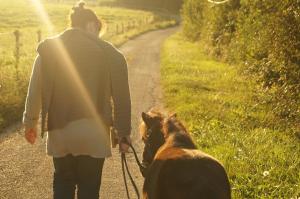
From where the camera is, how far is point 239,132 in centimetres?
888

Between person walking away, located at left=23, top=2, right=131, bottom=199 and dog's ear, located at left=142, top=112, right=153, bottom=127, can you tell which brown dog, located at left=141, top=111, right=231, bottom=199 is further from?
person walking away, located at left=23, top=2, right=131, bottom=199

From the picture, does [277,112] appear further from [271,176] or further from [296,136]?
[271,176]

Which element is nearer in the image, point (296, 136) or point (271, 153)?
point (271, 153)

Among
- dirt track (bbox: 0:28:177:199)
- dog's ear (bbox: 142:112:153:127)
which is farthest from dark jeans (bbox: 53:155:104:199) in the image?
dirt track (bbox: 0:28:177:199)

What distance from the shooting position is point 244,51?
645 inches

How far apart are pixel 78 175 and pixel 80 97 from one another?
0.65m

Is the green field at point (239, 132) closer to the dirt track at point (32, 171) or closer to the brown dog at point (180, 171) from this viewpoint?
the dirt track at point (32, 171)

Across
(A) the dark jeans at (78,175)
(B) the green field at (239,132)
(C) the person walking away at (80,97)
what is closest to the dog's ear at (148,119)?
(C) the person walking away at (80,97)

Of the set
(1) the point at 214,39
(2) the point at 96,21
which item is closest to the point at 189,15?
(1) the point at 214,39

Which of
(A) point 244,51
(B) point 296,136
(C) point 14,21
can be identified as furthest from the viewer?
(C) point 14,21

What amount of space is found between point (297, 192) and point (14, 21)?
48.4 meters

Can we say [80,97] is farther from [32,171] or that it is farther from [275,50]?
[275,50]

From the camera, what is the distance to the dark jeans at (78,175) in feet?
12.9

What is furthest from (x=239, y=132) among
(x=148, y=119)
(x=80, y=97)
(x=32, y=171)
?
(x=80, y=97)
